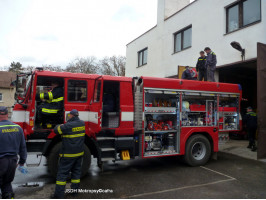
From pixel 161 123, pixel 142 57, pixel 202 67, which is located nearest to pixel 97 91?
pixel 161 123

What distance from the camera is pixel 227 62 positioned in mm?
10344

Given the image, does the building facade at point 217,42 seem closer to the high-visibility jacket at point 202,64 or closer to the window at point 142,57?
the window at point 142,57

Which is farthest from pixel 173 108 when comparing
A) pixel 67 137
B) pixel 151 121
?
pixel 67 137

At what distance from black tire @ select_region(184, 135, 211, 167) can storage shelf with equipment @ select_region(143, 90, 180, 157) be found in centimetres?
Answer: 42

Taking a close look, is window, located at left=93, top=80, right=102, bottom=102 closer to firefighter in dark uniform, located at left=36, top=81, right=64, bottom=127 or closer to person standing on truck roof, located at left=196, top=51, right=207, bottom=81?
firefighter in dark uniform, located at left=36, top=81, right=64, bottom=127

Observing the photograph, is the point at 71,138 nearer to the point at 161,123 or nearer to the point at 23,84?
the point at 23,84

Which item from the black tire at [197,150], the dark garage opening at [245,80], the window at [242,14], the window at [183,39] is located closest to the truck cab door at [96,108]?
the black tire at [197,150]

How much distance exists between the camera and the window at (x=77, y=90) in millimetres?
5552

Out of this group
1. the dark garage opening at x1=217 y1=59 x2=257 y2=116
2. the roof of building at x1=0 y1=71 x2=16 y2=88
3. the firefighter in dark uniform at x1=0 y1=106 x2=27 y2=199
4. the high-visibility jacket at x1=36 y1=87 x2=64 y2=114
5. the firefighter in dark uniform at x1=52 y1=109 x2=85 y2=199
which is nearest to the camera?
the firefighter in dark uniform at x1=0 y1=106 x2=27 y2=199

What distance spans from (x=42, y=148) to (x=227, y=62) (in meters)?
8.84

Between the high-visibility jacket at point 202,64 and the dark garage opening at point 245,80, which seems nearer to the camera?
the high-visibility jacket at point 202,64

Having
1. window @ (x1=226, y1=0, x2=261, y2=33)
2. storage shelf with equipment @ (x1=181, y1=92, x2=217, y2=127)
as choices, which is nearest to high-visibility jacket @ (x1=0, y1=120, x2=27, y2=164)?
storage shelf with equipment @ (x1=181, y1=92, x2=217, y2=127)

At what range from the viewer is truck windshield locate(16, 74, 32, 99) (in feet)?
18.0

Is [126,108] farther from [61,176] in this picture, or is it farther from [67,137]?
[61,176]
